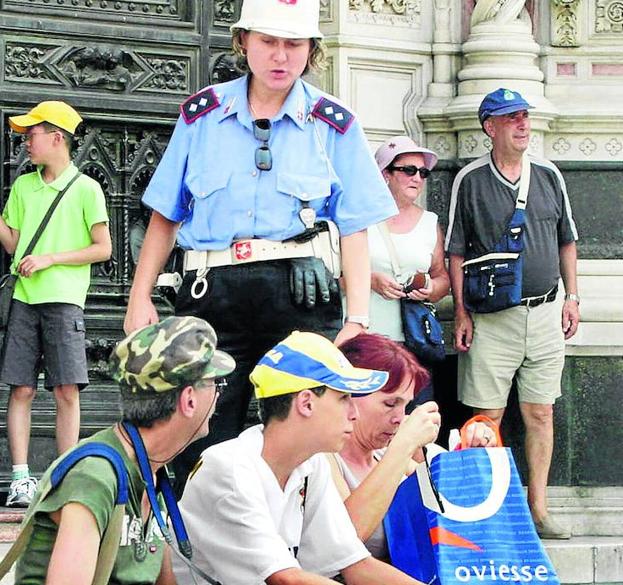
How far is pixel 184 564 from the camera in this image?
5.14 meters

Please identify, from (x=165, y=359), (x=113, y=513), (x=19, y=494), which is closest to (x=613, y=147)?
(x=19, y=494)

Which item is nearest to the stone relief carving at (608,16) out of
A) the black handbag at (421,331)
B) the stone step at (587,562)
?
the black handbag at (421,331)

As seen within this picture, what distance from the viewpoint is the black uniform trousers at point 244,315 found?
6.35 m

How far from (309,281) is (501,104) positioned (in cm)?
266

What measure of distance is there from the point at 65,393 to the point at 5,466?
549 millimetres

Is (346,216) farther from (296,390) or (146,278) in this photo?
(296,390)

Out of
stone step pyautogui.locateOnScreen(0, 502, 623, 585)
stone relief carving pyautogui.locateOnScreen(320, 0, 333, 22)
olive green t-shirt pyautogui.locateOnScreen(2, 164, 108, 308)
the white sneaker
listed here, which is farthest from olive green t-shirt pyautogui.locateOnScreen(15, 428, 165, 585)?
stone relief carving pyautogui.locateOnScreen(320, 0, 333, 22)

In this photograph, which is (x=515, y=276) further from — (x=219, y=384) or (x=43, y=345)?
(x=219, y=384)

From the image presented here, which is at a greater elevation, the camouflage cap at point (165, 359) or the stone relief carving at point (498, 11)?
the stone relief carving at point (498, 11)

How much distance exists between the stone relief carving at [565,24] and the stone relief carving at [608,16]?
11 centimetres

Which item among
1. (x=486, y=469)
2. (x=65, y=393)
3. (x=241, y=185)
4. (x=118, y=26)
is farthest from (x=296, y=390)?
(x=118, y=26)

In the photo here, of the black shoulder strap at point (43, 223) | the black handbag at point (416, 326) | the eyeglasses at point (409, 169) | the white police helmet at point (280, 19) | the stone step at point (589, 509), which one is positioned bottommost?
the stone step at point (589, 509)

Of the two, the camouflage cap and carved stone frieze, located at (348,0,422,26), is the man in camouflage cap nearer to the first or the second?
the camouflage cap

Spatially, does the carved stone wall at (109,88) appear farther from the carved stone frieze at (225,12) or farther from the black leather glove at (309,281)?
the black leather glove at (309,281)
